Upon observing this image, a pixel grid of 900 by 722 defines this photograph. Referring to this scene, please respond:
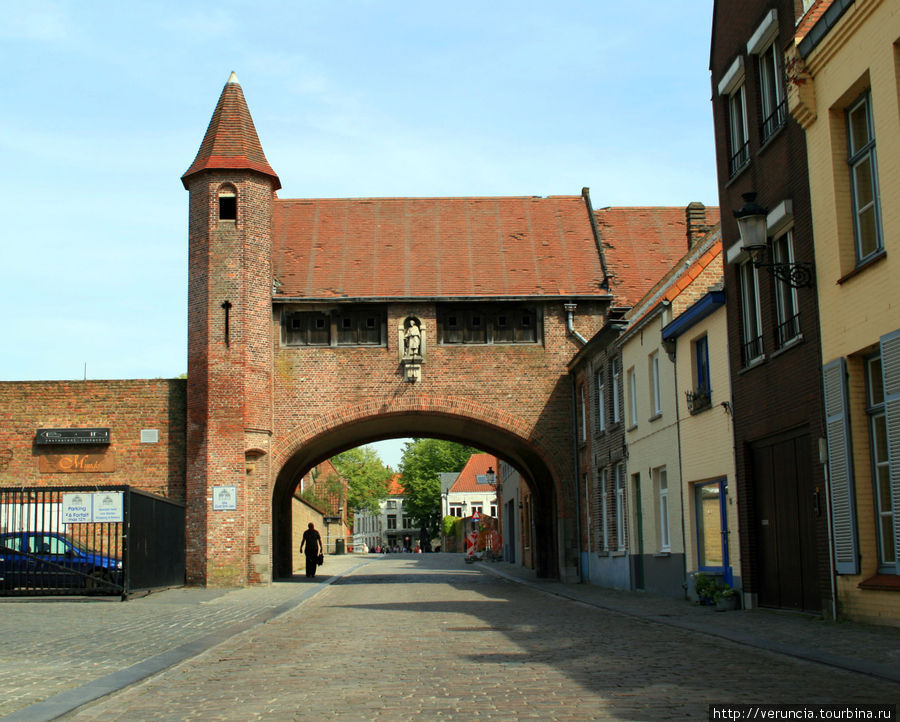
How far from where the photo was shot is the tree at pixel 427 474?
97875 millimetres

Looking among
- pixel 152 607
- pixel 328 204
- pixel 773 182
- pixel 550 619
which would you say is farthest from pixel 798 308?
pixel 328 204

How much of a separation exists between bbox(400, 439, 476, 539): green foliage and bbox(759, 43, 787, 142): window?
83.4 m

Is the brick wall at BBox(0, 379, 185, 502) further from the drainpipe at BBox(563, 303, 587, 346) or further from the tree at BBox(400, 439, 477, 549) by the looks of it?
the tree at BBox(400, 439, 477, 549)

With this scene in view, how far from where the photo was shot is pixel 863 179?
41.8 ft

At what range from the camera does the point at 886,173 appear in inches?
461

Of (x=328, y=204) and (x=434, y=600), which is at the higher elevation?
(x=328, y=204)

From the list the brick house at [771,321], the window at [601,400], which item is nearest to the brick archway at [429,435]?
the window at [601,400]

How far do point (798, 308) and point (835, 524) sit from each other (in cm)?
291

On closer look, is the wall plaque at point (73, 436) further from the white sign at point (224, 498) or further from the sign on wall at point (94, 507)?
the sign on wall at point (94, 507)

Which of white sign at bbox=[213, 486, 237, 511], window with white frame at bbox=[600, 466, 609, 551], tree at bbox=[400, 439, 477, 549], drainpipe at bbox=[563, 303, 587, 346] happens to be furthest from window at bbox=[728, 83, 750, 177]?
tree at bbox=[400, 439, 477, 549]

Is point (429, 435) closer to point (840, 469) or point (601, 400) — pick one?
point (601, 400)

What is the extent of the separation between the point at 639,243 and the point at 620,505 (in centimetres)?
978

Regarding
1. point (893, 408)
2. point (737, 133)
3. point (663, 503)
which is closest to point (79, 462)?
point (663, 503)

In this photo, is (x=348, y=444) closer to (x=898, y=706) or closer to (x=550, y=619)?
(x=550, y=619)
